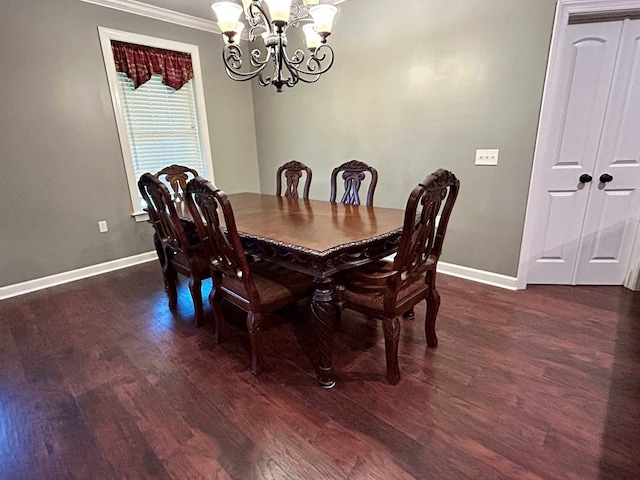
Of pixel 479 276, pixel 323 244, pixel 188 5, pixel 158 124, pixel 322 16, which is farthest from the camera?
pixel 158 124

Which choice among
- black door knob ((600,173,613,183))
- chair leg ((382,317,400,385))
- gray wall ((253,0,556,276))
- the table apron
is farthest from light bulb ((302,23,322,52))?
black door knob ((600,173,613,183))

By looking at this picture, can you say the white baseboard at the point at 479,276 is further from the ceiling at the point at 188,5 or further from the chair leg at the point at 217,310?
the ceiling at the point at 188,5

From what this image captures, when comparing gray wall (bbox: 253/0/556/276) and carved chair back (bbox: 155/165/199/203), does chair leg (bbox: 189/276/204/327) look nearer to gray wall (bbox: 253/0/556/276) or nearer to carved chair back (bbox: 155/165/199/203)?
carved chair back (bbox: 155/165/199/203)

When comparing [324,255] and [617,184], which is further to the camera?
[617,184]

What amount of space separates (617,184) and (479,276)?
123 centimetres

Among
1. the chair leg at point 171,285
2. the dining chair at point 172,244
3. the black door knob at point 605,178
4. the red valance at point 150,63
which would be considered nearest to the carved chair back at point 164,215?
the dining chair at point 172,244

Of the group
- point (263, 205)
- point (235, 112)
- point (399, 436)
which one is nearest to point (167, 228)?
point (263, 205)

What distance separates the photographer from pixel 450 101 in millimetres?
2758

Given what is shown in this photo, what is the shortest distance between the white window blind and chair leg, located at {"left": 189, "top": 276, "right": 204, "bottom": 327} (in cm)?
193

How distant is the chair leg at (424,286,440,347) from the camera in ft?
6.18

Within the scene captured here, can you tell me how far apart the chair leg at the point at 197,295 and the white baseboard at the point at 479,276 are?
7.28 ft

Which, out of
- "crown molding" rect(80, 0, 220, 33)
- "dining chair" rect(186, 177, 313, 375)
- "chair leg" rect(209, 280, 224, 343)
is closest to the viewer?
"dining chair" rect(186, 177, 313, 375)

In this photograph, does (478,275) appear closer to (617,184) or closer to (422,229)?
(617,184)

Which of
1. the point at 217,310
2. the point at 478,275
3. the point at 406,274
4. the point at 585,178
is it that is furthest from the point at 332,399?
the point at 585,178
